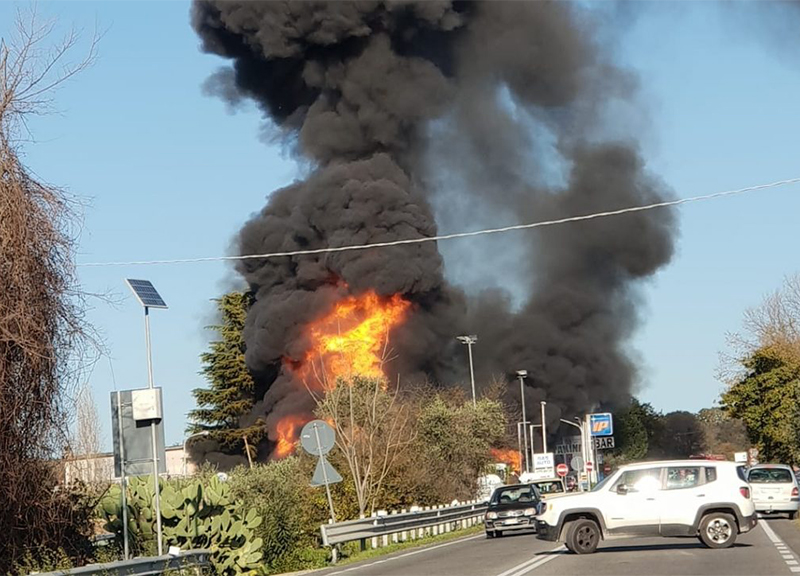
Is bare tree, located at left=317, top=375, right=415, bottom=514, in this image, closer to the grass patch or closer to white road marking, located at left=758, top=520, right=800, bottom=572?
the grass patch

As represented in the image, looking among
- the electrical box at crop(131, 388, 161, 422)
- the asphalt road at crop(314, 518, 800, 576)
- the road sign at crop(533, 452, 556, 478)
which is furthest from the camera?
the road sign at crop(533, 452, 556, 478)

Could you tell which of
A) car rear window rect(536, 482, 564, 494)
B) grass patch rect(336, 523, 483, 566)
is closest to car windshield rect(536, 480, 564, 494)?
car rear window rect(536, 482, 564, 494)

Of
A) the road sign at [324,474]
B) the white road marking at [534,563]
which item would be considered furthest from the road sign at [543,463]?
the white road marking at [534,563]

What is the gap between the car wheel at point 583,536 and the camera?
2055 centimetres

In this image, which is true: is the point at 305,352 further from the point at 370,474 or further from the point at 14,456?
the point at 14,456

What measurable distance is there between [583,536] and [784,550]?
3.46 m

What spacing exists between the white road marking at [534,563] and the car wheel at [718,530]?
264cm

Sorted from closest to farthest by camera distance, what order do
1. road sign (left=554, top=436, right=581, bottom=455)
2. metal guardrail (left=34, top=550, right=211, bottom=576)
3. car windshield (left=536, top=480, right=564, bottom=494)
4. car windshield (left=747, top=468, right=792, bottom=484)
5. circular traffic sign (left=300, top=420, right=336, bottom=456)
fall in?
metal guardrail (left=34, top=550, right=211, bottom=576), circular traffic sign (left=300, top=420, right=336, bottom=456), car windshield (left=747, top=468, right=792, bottom=484), car windshield (left=536, top=480, right=564, bottom=494), road sign (left=554, top=436, right=581, bottom=455)

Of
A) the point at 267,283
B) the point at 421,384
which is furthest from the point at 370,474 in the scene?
the point at 267,283

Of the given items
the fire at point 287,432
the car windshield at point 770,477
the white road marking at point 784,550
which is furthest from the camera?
the fire at point 287,432

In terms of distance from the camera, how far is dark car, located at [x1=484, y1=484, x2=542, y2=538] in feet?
105

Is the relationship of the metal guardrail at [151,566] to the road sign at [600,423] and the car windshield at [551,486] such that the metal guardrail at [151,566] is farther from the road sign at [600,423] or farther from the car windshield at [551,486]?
the road sign at [600,423]

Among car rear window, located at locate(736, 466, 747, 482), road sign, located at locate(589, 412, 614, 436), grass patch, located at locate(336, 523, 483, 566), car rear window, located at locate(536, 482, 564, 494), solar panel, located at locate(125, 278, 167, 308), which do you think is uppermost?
solar panel, located at locate(125, 278, 167, 308)

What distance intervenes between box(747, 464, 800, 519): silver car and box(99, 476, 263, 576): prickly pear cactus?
18.7m
